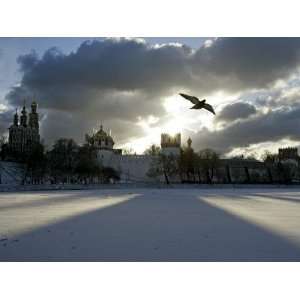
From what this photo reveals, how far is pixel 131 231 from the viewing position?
902 cm

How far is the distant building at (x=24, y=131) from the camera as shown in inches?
3740

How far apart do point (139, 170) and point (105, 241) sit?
82.8 meters

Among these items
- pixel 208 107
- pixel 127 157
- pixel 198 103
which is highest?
pixel 127 157

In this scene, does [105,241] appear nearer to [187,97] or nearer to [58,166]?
[187,97]

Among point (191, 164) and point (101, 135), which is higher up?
point (101, 135)

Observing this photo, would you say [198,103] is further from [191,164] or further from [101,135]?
[101,135]

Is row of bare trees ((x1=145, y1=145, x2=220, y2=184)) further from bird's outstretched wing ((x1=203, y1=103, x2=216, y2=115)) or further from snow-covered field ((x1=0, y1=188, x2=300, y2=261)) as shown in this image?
snow-covered field ((x1=0, y1=188, x2=300, y2=261))

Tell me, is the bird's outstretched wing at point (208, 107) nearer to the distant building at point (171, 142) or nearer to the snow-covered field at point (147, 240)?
the snow-covered field at point (147, 240)

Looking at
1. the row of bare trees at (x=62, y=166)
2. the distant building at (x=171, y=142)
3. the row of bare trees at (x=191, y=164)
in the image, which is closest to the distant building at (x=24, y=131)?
the row of bare trees at (x=62, y=166)

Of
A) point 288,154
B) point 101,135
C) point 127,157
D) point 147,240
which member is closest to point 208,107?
point 147,240

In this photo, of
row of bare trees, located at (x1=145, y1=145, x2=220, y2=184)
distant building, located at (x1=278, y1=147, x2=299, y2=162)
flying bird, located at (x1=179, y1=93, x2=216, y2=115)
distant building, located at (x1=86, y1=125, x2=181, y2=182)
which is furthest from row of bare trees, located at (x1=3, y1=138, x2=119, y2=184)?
distant building, located at (x1=278, y1=147, x2=299, y2=162)

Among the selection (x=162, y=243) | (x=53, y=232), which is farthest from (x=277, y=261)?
(x=53, y=232)

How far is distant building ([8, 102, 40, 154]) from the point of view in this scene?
95.0m

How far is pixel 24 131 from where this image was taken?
98.8 m
